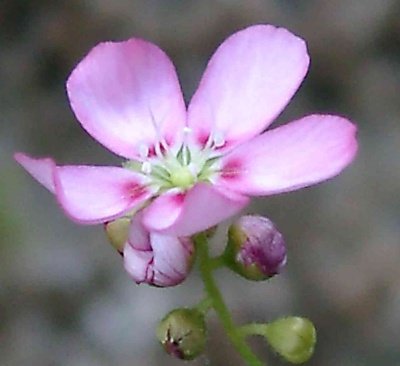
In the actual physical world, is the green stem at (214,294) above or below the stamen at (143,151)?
below

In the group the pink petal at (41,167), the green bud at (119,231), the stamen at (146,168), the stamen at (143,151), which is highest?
the pink petal at (41,167)

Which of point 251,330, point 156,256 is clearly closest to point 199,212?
point 156,256

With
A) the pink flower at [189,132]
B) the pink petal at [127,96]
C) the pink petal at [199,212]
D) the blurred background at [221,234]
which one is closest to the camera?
the pink petal at [199,212]

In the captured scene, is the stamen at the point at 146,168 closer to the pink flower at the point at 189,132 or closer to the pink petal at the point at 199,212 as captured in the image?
the pink flower at the point at 189,132

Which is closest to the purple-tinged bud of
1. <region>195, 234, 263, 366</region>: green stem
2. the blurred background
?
<region>195, 234, 263, 366</region>: green stem

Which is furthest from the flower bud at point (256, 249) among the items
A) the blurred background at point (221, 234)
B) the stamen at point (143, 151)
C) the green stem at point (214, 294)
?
the blurred background at point (221, 234)

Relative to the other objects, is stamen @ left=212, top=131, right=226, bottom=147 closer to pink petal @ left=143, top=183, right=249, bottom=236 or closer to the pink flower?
the pink flower

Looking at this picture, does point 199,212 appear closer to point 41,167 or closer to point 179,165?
point 41,167
